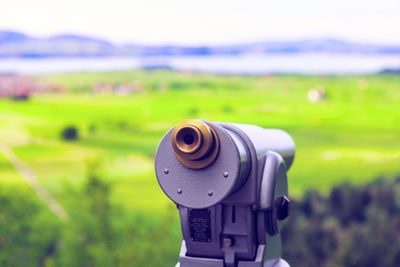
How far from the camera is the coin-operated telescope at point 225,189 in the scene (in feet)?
3.88

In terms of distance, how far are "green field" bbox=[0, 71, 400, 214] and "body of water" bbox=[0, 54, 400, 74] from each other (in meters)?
0.16

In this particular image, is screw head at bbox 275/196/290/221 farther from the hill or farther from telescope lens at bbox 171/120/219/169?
the hill

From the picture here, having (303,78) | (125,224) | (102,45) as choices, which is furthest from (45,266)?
(303,78)

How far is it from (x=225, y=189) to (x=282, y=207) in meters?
0.27

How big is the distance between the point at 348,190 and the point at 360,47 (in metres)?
2.90

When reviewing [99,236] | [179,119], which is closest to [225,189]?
[99,236]

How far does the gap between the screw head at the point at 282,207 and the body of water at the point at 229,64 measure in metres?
9.35

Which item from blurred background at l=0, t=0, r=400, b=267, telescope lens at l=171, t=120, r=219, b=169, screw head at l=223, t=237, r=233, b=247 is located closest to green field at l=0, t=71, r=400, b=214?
blurred background at l=0, t=0, r=400, b=267

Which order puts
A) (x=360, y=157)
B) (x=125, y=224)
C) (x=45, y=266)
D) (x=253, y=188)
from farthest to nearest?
1. (x=360, y=157)
2. (x=125, y=224)
3. (x=45, y=266)
4. (x=253, y=188)

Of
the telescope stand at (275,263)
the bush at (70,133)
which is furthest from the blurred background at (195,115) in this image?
the telescope stand at (275,263)

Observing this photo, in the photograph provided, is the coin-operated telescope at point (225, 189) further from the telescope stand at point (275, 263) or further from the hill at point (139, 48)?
the hill at point (139, 48)

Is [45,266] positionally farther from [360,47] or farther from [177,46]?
[360,47]

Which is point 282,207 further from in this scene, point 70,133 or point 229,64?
point 70,133

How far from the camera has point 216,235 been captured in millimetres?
1312
